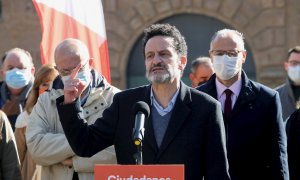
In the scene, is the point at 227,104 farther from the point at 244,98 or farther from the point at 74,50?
the point at 74,50

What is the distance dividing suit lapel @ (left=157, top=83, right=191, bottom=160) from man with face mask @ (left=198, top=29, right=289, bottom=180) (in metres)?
1.06

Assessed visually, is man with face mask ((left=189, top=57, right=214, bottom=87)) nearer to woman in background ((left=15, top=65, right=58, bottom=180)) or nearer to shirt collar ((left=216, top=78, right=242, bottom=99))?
woman in background ((left=15, top=65, right=58, bottom=180))

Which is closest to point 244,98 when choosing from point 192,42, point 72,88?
point 72,88

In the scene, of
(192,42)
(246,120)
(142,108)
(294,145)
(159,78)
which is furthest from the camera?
(192,42)

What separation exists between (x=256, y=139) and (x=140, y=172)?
1.93 metres

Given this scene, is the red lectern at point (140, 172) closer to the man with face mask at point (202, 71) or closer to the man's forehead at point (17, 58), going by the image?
the man's forehead at point (17, 58)

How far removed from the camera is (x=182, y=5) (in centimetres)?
2020

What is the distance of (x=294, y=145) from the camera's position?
7.87m

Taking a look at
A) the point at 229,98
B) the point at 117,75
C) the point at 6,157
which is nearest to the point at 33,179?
the point at 6,157

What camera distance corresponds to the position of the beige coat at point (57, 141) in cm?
691

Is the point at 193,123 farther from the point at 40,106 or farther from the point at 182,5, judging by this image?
the point at 182,5

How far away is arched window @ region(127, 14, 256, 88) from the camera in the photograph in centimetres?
1973

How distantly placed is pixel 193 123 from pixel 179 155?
0.22 m

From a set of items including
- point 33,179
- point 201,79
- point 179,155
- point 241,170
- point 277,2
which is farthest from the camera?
point 277,2
